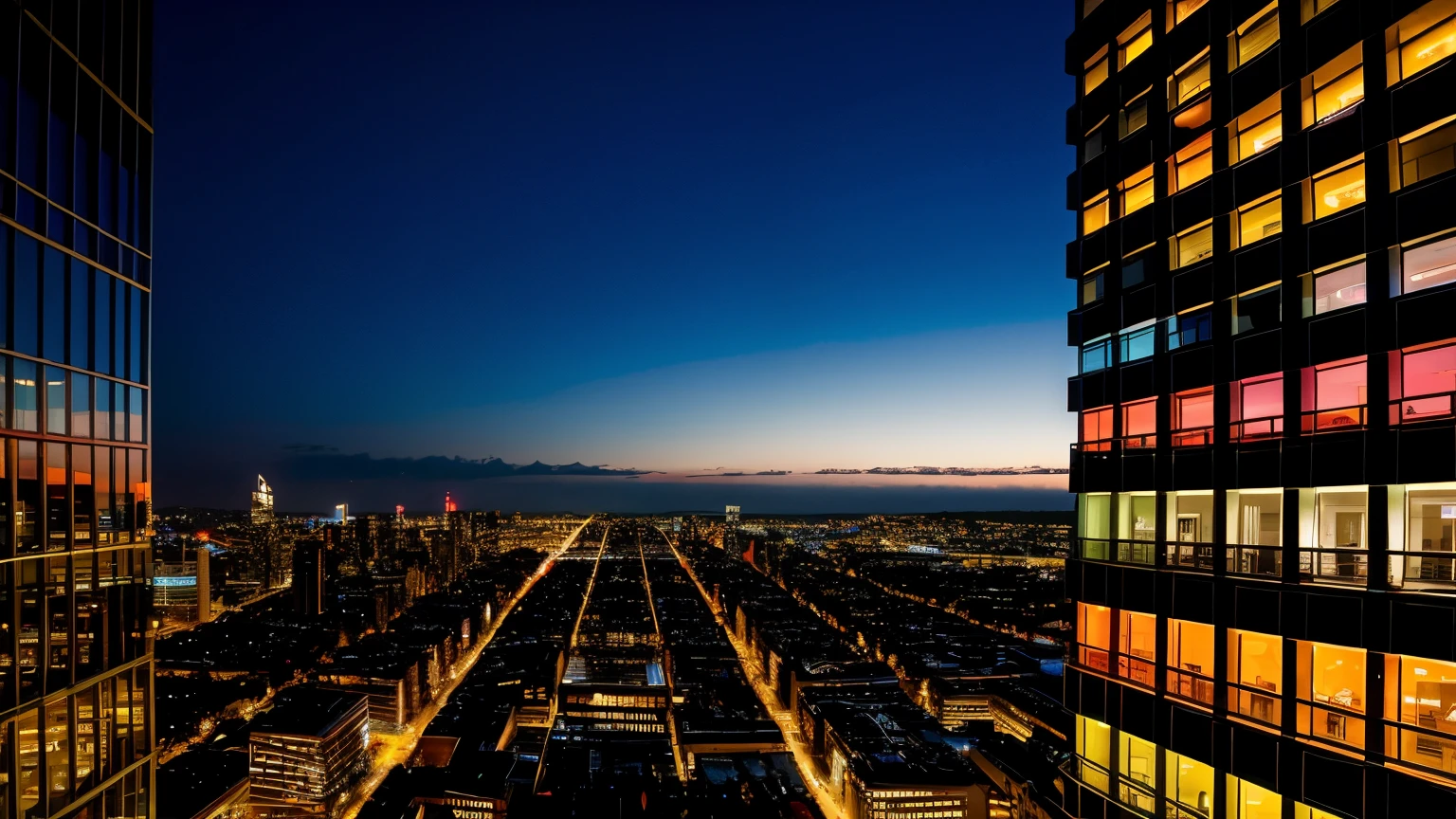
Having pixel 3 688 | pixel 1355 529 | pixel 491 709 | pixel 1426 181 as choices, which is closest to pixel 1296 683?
pixel 1355 529

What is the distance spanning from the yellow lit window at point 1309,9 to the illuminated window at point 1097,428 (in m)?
5.56

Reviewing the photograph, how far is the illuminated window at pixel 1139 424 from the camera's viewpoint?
11797 millimetres

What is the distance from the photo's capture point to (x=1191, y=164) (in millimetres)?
11344

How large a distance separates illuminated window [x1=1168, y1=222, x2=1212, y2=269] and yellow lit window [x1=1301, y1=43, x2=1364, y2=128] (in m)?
1.80

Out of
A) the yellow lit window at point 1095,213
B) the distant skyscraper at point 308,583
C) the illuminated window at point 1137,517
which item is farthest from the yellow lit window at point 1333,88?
the distant skyscraper at point 308,583

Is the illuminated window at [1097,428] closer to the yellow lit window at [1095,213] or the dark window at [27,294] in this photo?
the yellow lit window at [1095,213]

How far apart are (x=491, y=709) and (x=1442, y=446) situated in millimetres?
75244

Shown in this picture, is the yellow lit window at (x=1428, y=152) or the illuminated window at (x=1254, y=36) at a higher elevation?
the illuminated window at (x=1254, y=36)

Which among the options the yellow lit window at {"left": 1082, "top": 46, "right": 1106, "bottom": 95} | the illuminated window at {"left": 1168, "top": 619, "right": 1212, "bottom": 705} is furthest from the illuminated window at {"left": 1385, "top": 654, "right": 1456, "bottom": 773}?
the yellow lit window at {"left": 1082, "top": 46, "right": 1106, "bottom": 95}

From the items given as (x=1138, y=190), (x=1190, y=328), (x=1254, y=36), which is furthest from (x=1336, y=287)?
(x=1138, y=190)

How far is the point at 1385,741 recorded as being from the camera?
838 cm

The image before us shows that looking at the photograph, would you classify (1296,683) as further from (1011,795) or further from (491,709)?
(491,709)

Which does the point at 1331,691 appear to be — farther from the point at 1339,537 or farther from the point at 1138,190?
the point at 1138,190

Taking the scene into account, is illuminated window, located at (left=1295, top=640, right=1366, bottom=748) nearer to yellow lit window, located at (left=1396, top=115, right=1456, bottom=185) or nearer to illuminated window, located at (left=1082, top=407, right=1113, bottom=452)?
illuminated window, located at (left=1082, top=407, right=1113, bottom=452)
